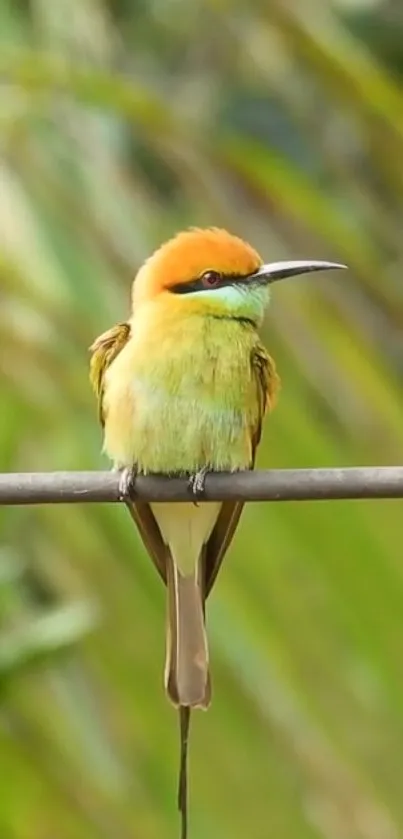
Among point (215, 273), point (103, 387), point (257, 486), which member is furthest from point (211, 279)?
point (257, 486)

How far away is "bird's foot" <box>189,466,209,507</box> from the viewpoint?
0.94 m

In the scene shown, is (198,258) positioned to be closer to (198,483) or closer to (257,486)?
(198,483)

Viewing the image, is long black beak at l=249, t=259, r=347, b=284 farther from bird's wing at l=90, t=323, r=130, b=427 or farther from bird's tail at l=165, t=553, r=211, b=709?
bird's tail at l=165, t=553, r=211, b=709

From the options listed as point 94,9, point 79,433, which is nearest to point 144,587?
point 79,433

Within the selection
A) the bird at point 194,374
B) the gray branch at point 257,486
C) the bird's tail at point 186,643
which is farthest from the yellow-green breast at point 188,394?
the gray branch at point 257,486

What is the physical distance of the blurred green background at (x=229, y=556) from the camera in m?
1.24

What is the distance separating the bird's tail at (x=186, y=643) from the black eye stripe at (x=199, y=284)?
23 cm

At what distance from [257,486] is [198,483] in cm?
27

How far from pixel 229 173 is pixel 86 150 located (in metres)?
0.17

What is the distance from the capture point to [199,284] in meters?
1.20

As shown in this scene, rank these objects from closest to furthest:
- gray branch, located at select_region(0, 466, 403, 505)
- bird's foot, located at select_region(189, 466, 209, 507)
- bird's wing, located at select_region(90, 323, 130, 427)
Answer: gray branch, located at select_region(0, 466, 403, 505) → bird's foot, located at select_region(189, 466, 209, 507) → bird's wing, located at select_region(90, 323, 130, 427)

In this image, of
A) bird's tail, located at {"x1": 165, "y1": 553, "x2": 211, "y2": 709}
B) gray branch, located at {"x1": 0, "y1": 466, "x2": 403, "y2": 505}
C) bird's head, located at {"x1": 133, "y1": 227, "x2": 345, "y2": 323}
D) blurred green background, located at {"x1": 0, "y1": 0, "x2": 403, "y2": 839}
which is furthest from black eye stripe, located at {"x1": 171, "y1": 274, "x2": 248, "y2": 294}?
gray branch, located at {"x1": 0, "y1": 466, "x2": 403, "y2": 505}

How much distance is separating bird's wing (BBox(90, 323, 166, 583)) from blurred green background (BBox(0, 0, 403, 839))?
0.19 ft

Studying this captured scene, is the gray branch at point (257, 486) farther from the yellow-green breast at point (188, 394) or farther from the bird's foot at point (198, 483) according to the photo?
the yellow-green breast at point (188, 394)
